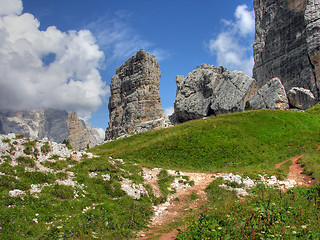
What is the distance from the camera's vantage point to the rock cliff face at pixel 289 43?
7744 cm

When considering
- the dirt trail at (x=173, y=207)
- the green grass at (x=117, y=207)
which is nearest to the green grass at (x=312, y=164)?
the green grass at (x=117, y=207)

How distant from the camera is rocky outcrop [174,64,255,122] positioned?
74000 millimetres

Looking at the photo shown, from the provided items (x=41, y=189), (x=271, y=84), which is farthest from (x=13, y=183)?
(x=271, y=84)

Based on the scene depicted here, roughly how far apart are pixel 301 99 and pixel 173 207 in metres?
67.9

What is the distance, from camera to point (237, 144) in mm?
35219

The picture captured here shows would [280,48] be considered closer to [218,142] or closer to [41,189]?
[218,142]

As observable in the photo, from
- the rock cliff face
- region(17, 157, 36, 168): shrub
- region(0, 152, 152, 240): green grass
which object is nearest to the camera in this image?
region(0, 152, 152, 240): green grass

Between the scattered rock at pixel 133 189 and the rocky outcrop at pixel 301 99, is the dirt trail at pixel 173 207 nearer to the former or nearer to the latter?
the scattered rock at pixel 133 189

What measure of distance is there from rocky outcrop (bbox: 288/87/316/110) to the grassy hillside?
23904 mm

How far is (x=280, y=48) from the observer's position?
96.3 m

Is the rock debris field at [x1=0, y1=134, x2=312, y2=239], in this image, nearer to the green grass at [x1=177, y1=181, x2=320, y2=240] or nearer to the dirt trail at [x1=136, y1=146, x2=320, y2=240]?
the dirt trail at [x1=136, y1=146, x2=320, y2=240]

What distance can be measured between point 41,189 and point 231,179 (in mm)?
16078

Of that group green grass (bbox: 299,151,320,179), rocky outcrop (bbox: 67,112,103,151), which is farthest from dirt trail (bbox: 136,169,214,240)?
rocky outcrop (bbox: 67,112,103,151)

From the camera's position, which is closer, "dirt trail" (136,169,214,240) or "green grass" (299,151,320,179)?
"dirt trail" (136,169,214,240)
